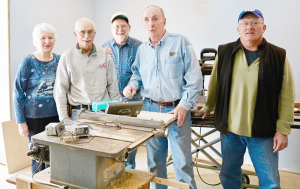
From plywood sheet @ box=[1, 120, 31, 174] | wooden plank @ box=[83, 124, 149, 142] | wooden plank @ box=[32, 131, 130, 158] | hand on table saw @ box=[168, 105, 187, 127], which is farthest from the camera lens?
plywood sheet @ box=[1, 120, 31, 174]

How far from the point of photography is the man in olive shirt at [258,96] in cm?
160

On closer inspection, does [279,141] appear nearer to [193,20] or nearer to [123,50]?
[123,50]

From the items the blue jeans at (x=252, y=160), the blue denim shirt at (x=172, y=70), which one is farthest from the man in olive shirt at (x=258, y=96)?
the blue denim shirt at (x=172, y=70)

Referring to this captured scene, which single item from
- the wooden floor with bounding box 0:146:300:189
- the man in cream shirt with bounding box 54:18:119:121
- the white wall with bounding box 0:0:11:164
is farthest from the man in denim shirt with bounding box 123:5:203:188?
the white wall with bounding box 0:0:11:164

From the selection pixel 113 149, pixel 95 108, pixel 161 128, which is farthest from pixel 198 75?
pixel 113 149

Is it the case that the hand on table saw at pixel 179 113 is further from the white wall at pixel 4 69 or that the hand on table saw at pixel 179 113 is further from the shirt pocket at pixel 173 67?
the white wall at pixel 4 69

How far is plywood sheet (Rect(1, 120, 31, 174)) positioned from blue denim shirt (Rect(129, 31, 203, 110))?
1.96 m

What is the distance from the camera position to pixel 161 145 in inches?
79.1

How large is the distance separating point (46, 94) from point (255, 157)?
1815mm

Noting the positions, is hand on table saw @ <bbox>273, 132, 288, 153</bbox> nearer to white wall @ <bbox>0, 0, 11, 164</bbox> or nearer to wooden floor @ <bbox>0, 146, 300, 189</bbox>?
wooden floor @ <bbox>0, 146, 300, 189</bbox>

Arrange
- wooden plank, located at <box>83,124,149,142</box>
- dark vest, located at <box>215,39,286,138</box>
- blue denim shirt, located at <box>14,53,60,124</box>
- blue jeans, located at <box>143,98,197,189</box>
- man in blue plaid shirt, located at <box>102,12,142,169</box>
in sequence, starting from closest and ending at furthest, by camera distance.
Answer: wooden plank, located at <box>83,124,149,142</box> → dark vest, located at <box>215,39,286,138</box> → blue jeans, located at <box>143,98,197,189</box> → blue denim shirt, located at <box>14,53,60,124</box> → man in blue plaid shirt, located at <box>102,12,142,169</box>

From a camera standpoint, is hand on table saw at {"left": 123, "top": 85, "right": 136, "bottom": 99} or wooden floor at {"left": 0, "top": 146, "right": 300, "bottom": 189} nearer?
hand on table saw at {"left": 123, "top": 85, "right": 136, "bottom": 99}

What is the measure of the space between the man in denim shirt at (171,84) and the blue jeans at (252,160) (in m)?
0.27

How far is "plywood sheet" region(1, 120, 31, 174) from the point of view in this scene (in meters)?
2.92
